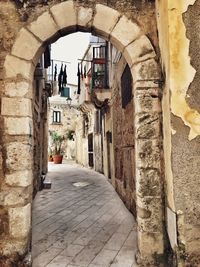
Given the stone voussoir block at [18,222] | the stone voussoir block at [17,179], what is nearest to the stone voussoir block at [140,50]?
the stone voussoir block at [17,179]

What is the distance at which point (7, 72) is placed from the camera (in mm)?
2873

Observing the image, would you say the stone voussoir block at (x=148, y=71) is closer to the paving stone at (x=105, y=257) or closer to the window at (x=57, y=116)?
the paving stone at (x=105, y=257)

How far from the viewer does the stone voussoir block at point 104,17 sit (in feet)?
9.61

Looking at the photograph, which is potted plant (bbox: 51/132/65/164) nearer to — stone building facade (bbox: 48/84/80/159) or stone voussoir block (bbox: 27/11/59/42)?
stone building facade (bbox: 48/84/80/159)

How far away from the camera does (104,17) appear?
2.94m

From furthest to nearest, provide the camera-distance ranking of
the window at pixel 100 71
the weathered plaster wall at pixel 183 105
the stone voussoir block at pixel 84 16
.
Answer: the window at pixel 100 71
the stone voussoir block at pixel 84 16
the weathered plaster wall at pixel 183 105

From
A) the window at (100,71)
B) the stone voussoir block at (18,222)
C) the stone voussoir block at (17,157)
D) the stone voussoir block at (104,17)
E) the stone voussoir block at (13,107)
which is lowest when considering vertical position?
the stone voussoir block at (18,222)

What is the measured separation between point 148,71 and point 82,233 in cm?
238

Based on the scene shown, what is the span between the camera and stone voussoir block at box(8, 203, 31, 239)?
2746mm

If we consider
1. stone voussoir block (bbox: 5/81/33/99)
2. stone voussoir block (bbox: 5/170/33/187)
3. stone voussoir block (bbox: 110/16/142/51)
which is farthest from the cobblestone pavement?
stone voussoir block (bbox: 110/16/142/51)

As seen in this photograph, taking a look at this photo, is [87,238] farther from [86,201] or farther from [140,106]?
[86,201]

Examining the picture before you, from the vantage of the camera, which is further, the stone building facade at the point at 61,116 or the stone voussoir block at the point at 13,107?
the stone building facade at the point at 61,116

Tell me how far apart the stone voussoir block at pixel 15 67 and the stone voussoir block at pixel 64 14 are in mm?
569

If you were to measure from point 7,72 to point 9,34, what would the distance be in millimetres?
436
